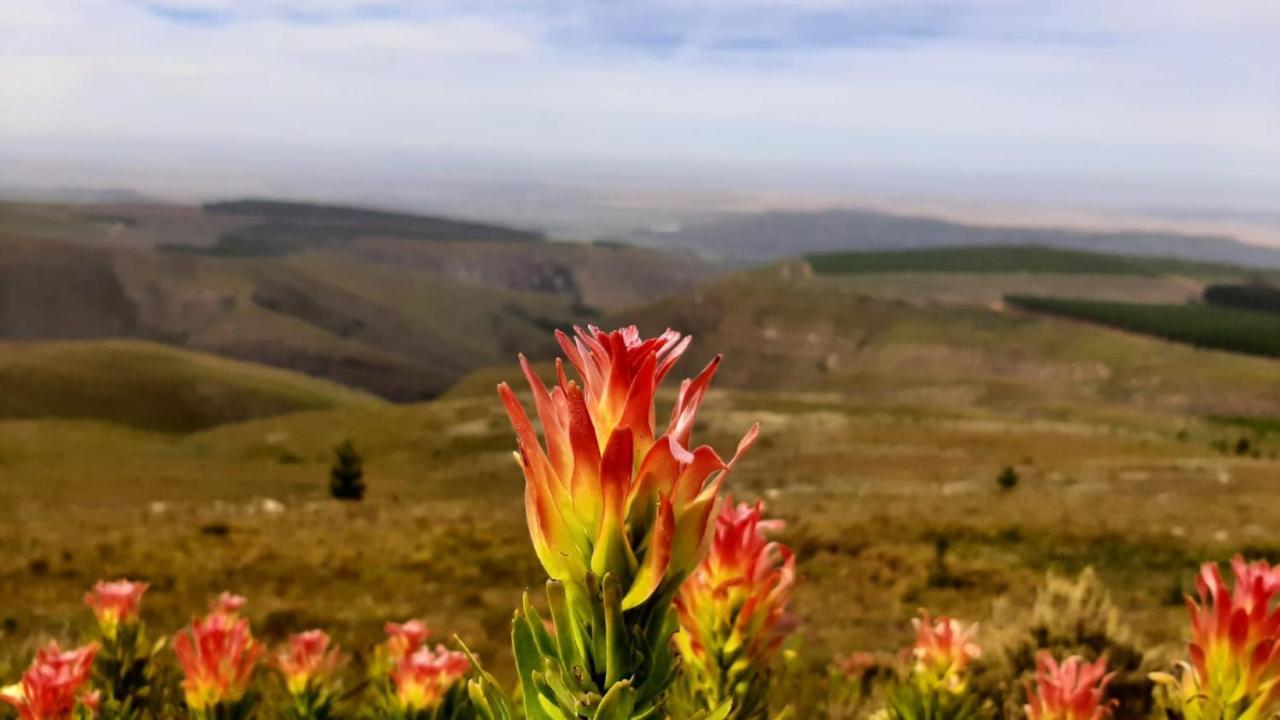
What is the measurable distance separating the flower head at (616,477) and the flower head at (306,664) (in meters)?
2.48

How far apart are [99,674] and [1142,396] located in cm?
13540

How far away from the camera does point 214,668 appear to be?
3.38 metres

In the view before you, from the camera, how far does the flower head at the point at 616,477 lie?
5.16 feet

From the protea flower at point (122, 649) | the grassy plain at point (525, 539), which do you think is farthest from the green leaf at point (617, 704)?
the protea flower at point (122, 649)

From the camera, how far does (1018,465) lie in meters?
48.1

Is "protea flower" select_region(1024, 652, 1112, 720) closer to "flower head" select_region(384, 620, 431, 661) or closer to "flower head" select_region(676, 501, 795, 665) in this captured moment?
"flower head" select_region(676, 501, 795, 665)

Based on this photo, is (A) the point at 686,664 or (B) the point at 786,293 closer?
(A) the point at 686,664

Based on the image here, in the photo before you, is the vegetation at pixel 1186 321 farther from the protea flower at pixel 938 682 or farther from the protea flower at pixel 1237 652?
the protea flower at pixel 1237 652

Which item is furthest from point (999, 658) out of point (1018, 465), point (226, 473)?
point (226, 473)

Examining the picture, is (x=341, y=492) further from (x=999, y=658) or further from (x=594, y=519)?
(x=594, y=519)

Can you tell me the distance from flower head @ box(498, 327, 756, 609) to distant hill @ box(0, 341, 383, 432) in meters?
95.6

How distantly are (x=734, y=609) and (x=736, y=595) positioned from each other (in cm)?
7

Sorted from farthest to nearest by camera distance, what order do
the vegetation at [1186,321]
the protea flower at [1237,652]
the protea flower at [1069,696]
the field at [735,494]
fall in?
the vegetation at [1186,321], the field at [735,494], the protea flower at [1069,696], the protea flower at [1237,652]

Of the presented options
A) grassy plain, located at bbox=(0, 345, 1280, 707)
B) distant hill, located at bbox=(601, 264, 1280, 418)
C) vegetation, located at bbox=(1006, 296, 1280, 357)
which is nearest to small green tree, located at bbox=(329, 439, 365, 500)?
grassy plain, located at bbox=(0, 345, 1280, 707)
